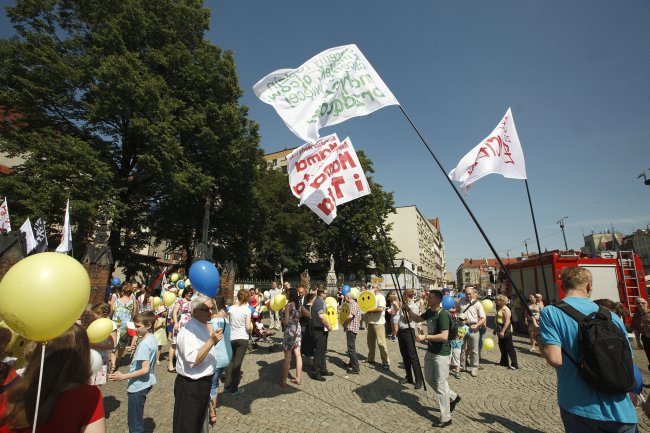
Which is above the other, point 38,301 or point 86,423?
point 38,301

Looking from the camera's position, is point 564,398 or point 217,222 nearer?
point 564,398

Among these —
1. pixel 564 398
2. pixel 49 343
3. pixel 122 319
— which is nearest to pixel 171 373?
pixel 122 319

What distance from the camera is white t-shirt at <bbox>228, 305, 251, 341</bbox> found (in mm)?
6418

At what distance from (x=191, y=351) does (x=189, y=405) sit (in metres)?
0.53

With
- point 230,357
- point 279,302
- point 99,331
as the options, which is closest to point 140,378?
point 99,331

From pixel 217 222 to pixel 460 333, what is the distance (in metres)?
21.3

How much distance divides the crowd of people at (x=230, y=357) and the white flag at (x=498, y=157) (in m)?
1.84

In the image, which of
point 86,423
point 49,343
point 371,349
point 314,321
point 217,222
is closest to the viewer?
point 86,423

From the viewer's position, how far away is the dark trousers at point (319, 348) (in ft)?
24.2

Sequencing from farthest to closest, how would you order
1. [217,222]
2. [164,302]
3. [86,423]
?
[217,222] < [164,302] < [86,423]

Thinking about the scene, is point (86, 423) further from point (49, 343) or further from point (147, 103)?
point (147, 103)

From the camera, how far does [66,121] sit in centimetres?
1855

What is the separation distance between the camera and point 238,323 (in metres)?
6.47

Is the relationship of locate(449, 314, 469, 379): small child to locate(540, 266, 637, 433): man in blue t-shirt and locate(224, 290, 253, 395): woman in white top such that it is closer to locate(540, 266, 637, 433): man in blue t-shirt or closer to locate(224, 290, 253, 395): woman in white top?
locate(224, 290, 253, 395): woman in white top
